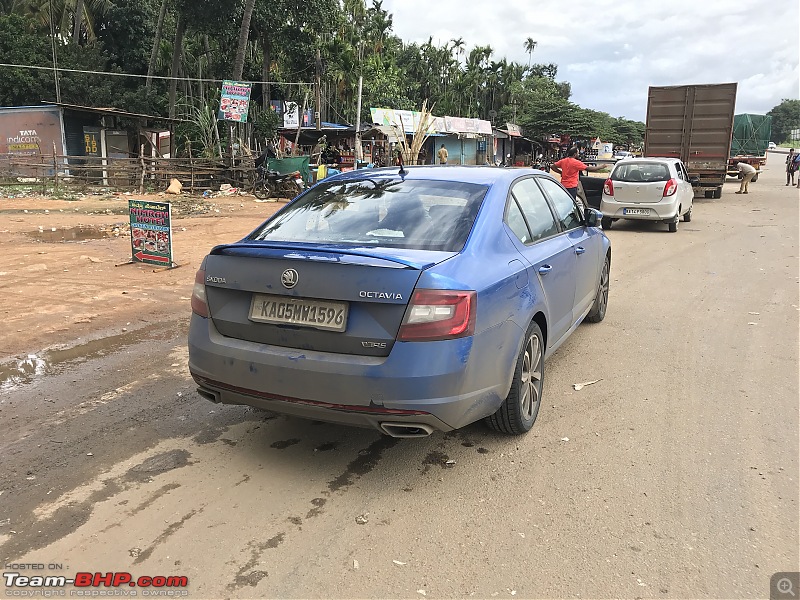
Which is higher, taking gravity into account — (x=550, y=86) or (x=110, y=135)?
(x=550, y=86)

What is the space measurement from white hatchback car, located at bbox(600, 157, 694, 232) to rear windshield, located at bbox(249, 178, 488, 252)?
1053cm

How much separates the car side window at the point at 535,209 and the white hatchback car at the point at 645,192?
31.4ft

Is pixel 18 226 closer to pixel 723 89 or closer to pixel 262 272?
Result: pixel 262 272

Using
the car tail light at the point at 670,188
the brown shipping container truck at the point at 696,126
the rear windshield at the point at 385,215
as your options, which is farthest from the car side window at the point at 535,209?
the brown shipping container truck at the point at 696,126

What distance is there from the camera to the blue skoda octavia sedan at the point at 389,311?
3012mm

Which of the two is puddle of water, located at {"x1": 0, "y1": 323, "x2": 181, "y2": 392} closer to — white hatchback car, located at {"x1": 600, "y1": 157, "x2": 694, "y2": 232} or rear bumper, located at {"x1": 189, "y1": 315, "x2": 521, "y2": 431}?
rear bumper, located at {"x1": 189, "y1": 315, "x2": 521, "y2": 431}

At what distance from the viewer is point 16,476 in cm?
334

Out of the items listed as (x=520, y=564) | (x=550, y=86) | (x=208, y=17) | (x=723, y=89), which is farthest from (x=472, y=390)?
(x=550, y=86)

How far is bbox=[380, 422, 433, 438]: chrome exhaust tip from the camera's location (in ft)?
10.1

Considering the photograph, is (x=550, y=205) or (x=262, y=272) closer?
(x=262, y=272)

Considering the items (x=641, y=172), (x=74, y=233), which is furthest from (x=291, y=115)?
(x=641, y=172)

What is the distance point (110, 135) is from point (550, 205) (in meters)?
26.8

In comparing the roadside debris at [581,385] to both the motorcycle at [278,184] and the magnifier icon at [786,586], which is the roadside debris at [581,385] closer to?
the magnifier icon at [786,586]

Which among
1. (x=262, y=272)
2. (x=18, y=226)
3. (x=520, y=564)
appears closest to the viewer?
(x=520, y=564)
